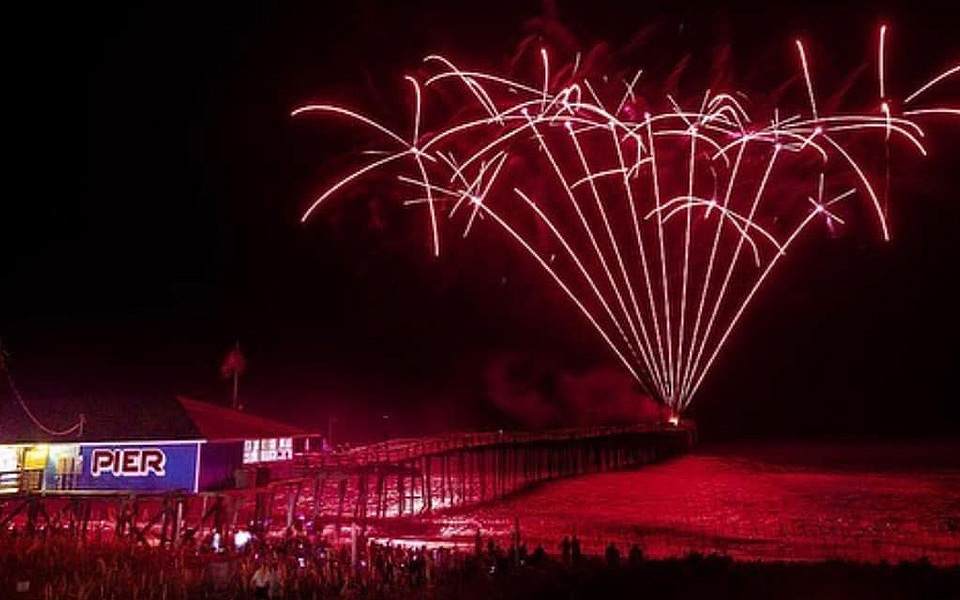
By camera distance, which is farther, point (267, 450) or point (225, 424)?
point (267, 450)

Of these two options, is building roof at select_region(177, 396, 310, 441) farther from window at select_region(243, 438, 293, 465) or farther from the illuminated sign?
the illuminated sign

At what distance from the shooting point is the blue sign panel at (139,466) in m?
31.5

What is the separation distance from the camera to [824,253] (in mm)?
100375

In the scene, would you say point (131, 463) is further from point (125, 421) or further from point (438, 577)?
point (438, 577)

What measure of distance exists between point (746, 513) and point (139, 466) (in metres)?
19.5

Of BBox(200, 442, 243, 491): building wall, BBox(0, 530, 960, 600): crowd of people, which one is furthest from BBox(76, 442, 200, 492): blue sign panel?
BBox(0, 530, 960, 600): crowd of people

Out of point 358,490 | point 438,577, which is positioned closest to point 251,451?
point 358,490

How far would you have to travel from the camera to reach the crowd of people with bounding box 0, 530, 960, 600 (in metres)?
13.6

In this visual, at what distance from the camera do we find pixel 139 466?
1251 inches

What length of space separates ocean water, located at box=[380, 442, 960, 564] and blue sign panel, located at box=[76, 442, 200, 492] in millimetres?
6796

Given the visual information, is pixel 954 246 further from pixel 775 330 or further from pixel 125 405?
pixel 125 405

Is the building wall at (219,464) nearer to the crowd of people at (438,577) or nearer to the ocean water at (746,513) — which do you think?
the ocean water at (746,513)

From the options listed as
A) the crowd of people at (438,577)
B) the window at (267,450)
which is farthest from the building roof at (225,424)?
the crowd of people at (438,577)

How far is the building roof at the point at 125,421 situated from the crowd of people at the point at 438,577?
13.5 metres
